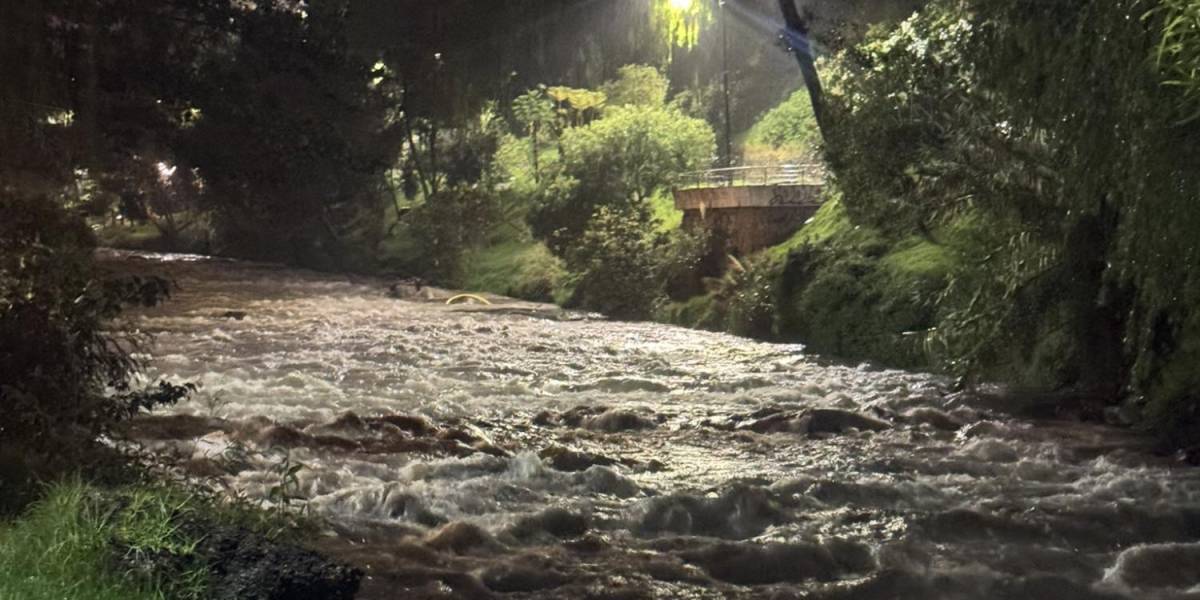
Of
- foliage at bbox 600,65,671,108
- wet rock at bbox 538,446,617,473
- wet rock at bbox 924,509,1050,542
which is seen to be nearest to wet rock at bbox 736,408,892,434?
wet rock at bbox 538,446,617,473

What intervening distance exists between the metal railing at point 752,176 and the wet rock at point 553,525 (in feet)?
76.2

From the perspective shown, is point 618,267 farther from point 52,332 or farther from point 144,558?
point 144,558

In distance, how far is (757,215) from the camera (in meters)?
30.1

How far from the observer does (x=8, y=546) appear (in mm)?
6352

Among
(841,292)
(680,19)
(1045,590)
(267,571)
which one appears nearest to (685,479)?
(1045,590)

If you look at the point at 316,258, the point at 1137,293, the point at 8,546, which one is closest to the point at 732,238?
the point at 1137,293

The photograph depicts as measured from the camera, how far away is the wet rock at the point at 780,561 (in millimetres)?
8406

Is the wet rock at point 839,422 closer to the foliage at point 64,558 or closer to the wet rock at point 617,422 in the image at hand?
the wet rock at point 617,422

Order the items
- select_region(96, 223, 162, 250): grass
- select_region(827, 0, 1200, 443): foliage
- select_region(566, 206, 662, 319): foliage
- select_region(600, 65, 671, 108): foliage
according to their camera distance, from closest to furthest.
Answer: select_region(827, 0, 1200, 443): foliage → select_region(566, 206, 662, 319): foliage → select_region(600, 65, 671, 108): foliage → select_region(96, 223, 162, 250): grass

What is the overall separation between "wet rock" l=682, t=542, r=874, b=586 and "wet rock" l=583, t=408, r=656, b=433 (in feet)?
17.6

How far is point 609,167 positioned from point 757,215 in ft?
31.1

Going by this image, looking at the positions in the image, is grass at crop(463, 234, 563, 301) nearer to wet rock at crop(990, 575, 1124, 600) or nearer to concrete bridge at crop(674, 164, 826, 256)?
concrete bridge at crop(674, 164, 826, 256)

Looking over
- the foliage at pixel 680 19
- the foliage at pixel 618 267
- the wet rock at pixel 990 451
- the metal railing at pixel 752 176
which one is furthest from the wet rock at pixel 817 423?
the foliage at pixel 680 19

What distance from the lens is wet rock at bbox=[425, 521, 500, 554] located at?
877 cm
